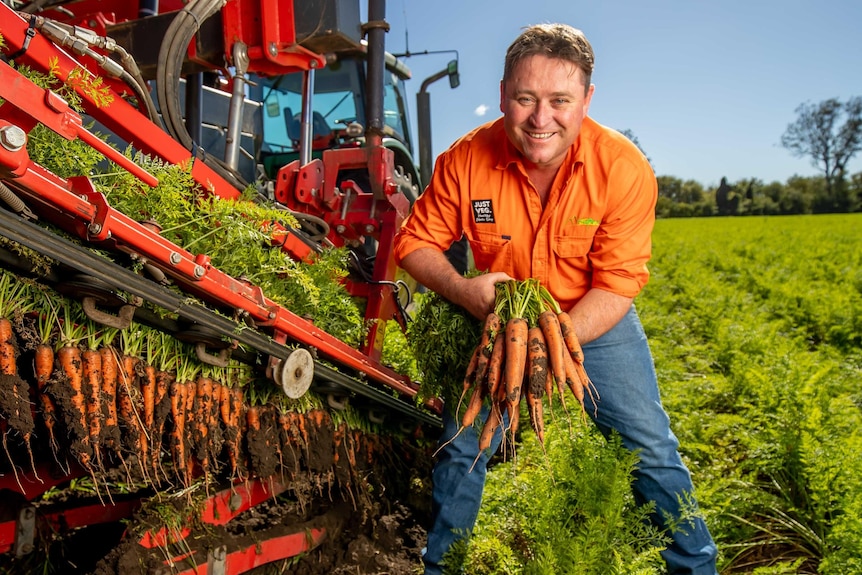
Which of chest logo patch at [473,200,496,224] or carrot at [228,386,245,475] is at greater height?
chest logo patch at [473,200,496,224]

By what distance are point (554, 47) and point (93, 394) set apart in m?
1.98

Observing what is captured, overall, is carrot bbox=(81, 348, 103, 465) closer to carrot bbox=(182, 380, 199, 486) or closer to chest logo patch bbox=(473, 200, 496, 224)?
carrot bbox=(182, 380, 199, 486)

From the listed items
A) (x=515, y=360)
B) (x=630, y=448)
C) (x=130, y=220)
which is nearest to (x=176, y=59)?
(x=130, y=220)

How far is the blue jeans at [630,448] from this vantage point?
300 centimetres

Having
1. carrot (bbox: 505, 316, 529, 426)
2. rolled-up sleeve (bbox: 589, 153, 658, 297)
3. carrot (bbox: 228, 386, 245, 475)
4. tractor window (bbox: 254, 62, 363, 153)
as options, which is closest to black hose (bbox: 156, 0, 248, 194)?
carrot (bbox: 228, 386, 245, 475)

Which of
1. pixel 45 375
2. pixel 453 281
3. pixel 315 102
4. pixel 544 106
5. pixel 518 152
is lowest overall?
pixel 45 375

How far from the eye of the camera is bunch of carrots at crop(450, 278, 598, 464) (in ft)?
8.43

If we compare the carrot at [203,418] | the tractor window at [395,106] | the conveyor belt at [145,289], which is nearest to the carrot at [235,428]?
the carrot at [203,418]

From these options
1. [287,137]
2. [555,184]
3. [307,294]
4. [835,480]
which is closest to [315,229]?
[307,294]

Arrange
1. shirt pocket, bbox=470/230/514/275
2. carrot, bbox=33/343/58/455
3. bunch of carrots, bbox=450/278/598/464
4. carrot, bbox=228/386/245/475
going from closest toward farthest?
carrot, bbox=33/343/58/455
bunch of carrots, bbox=450/278/598/464
carrot, bbox=228/386/245/475
shirt pocket, bbox=470/230/514/275

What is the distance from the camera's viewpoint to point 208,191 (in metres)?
3.22

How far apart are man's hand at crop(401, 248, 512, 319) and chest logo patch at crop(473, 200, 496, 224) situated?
214 millimetres

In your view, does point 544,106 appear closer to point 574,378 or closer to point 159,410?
point 574,378

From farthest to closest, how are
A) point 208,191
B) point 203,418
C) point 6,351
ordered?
point 208,191 → point 203,418 → point 6,351
